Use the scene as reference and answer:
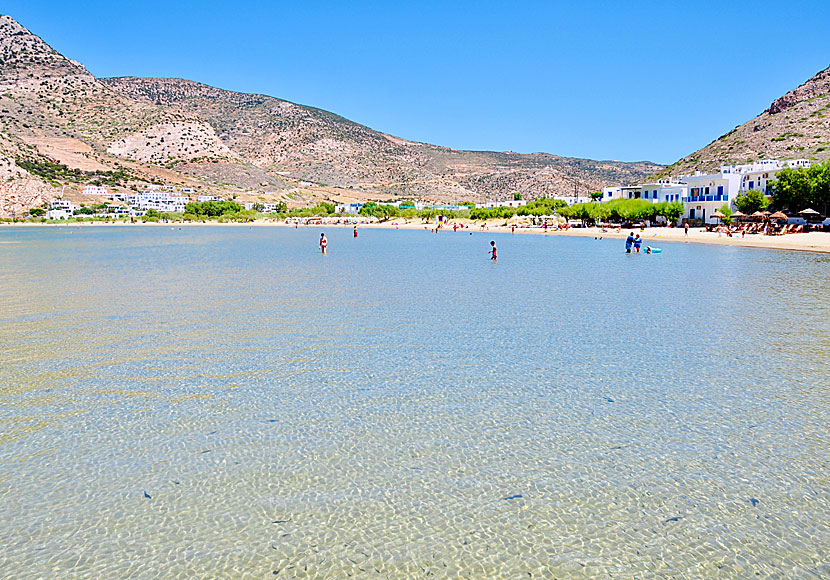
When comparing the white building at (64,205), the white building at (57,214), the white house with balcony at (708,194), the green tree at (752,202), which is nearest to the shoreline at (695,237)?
the green tree at (752,202)

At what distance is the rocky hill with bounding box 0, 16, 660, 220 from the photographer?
400 ft

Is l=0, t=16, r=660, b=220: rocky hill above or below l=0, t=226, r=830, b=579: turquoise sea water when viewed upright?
above

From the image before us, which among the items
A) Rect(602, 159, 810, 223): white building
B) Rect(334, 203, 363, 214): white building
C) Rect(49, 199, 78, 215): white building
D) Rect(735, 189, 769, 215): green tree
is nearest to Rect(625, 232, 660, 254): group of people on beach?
Rect(735, 189, 769, 215): green tree

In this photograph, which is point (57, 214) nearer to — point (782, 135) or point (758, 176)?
point (758, 176)

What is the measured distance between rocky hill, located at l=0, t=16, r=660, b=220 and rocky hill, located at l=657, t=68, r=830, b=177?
108 feet

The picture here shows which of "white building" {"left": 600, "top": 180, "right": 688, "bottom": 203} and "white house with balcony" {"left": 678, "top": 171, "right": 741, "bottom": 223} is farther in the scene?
"white building" {"left": 600, "top": 180, "right": 688, "bottom": 203}

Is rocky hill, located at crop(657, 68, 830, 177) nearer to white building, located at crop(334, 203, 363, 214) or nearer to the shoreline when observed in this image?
the shoreline

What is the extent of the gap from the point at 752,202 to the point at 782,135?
57.8m

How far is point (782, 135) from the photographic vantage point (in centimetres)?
10638

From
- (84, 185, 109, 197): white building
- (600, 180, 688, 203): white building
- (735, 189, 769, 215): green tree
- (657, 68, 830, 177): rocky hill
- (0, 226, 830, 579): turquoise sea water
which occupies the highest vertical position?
(657, 68, 830, 177): rocky hill

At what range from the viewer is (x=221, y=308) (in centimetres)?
1750

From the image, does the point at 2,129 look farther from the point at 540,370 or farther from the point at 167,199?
the point at 540,370

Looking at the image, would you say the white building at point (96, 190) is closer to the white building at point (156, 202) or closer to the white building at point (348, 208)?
the white building at point (156, 202)

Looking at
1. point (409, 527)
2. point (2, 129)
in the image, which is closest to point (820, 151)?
point (409, 527)
